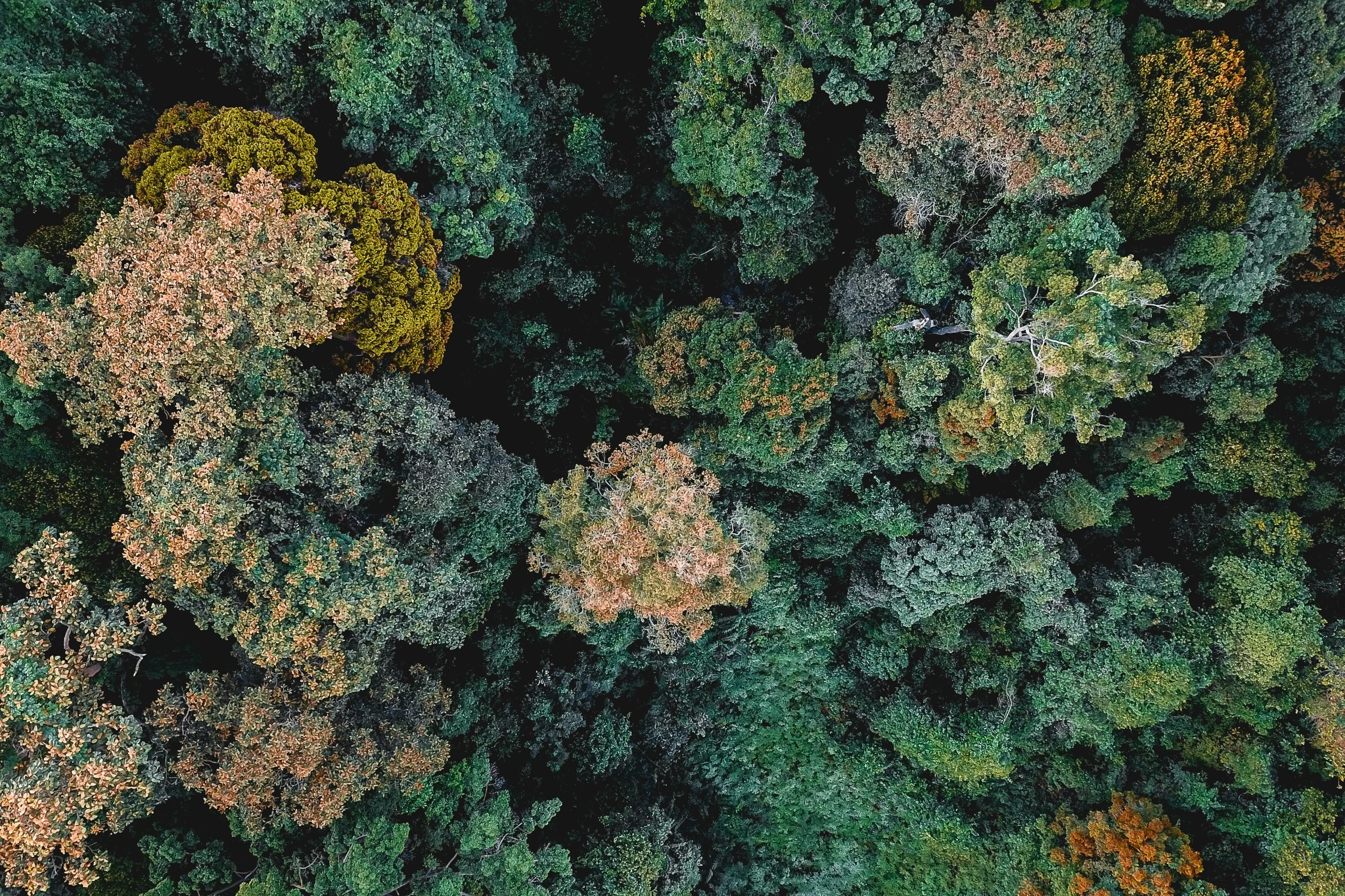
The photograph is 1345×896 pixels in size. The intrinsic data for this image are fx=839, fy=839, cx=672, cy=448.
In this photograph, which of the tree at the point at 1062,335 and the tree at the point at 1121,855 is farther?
the tree at the point at 1121,855

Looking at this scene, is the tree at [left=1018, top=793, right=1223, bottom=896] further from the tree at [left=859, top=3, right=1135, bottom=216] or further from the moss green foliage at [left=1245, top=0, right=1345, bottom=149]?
the moss green foliage at [left=1245, top=0, right=1345, bottom=149]

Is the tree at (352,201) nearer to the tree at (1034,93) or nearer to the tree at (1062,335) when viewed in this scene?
the tree at (1034,93)

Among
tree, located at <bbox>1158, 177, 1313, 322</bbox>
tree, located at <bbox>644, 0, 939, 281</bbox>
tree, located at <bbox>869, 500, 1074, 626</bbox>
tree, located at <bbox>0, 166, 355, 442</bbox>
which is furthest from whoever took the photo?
tree, located at <bbox>869, 500, 1074, 626</bbox>

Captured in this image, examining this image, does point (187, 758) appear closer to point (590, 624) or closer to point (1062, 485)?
point (590, 624)

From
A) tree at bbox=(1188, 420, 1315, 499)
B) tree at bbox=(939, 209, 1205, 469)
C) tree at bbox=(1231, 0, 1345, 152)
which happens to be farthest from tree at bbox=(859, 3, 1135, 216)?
tree at bbox=(1188, 420, 1315, 499)

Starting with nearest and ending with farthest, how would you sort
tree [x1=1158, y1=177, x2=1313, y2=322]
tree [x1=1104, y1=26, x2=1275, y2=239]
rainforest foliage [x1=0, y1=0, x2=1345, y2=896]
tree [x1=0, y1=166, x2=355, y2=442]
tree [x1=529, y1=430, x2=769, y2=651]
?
tree [x1=0, y1=166, x2=355, y2=442]
rainforest foliage [x1=0, y1=0, x2=1345, y2=896]
tree [x1=1104, y1=26, x2=1275, y2=239]
tree [x1=1158, y1=177, x2=1313, y2=322]
tree [x1=529, y1=430, x2=769, y2=651]

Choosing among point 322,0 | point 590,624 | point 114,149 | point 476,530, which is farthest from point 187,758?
point 322,0

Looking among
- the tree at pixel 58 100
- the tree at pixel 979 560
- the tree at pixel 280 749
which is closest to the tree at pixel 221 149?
the tree at pixel 58 100
